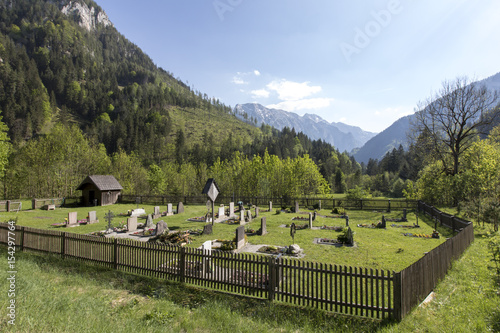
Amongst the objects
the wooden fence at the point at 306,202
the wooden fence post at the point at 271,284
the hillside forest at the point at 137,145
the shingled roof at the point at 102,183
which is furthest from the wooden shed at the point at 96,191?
Answer: the wooden fence post at the point at 271,284

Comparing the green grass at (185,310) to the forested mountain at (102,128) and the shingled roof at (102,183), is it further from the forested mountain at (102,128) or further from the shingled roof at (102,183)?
the forested mountain at (102,128)

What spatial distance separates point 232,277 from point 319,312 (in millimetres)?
2849

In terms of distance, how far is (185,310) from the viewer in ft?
20.9

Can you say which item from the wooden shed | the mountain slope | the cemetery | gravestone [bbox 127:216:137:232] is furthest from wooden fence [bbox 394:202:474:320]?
the mountain slope

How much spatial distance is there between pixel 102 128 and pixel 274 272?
4119 inches

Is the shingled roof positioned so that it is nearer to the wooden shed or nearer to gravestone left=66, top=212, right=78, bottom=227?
the wooden shed

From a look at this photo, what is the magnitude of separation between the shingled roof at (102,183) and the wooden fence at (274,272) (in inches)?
890

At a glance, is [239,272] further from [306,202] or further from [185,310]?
[306,202]

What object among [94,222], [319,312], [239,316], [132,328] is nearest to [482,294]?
[319,312]

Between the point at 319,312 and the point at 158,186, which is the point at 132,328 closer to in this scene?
the point at 319,312

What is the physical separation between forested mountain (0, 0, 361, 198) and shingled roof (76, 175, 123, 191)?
26.5 feet

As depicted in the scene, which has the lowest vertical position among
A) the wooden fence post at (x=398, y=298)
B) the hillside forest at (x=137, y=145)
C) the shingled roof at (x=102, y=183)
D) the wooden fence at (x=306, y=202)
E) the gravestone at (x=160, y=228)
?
the wooden fence at (x=306, y=202)

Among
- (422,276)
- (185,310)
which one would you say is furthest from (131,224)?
(422,276)

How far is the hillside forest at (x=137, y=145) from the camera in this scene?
32.5 meters
